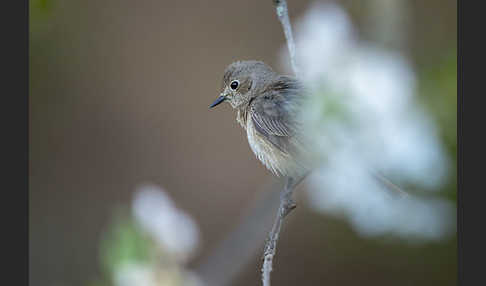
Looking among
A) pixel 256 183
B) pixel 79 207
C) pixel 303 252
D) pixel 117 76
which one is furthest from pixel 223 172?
pixel 79 207

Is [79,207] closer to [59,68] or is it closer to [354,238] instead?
[59,68]

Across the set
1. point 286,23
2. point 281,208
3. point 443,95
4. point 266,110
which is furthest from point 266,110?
point 443,95

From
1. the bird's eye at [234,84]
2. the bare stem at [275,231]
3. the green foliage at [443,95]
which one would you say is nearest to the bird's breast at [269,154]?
the bird's eye at [234,84]

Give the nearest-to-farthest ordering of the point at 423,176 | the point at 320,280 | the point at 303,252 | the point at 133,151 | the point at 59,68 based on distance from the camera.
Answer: the point at 423,176 < the point at 320,280 < the point at 303,252 < the point at 59,68 < the point at 133,151

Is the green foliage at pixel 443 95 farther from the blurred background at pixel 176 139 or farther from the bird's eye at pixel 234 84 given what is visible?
the bird's eye at pixel 234 84

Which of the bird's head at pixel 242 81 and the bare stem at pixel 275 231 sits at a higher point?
the bird's head at pixel 242 81

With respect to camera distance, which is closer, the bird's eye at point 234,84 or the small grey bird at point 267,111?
the small grey bird at point 267,111

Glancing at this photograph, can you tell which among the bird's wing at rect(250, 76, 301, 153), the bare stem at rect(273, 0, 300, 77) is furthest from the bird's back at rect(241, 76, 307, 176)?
the bare stem at rect(273, 0, 300, 77)

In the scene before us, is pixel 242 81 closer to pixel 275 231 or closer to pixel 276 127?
pixel 276 127
